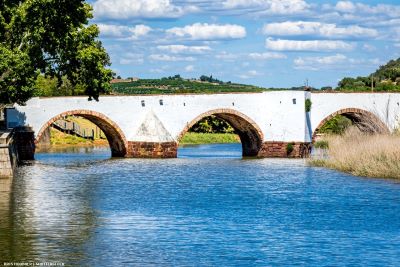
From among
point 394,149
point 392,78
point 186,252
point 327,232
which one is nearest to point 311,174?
point 394,149

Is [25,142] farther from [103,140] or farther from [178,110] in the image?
[103,140]

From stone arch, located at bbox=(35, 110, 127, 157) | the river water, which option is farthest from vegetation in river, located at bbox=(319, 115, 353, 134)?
Answer: the river water

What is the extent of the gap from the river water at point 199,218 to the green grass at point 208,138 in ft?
150

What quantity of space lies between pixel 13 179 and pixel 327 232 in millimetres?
20970

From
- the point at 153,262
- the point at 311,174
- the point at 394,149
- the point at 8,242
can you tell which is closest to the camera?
the point at 153,262

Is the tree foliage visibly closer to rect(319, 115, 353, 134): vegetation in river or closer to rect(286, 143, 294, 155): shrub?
rect(319, 115, 353, 134): vegetation in river

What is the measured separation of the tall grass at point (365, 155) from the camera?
1697 inches

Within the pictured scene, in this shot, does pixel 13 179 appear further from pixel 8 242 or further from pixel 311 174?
pixel 8 242

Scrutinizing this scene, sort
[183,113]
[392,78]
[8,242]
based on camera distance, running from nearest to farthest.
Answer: [8,242] → [183,113] → [392,78]

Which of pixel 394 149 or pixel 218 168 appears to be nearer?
pixel 394 149

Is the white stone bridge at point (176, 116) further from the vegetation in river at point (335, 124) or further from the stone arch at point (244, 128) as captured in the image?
the vegetation in river at point (335, 124)

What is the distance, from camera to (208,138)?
98000 mm

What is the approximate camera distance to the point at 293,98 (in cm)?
6531

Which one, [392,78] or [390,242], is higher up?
[392,78]
